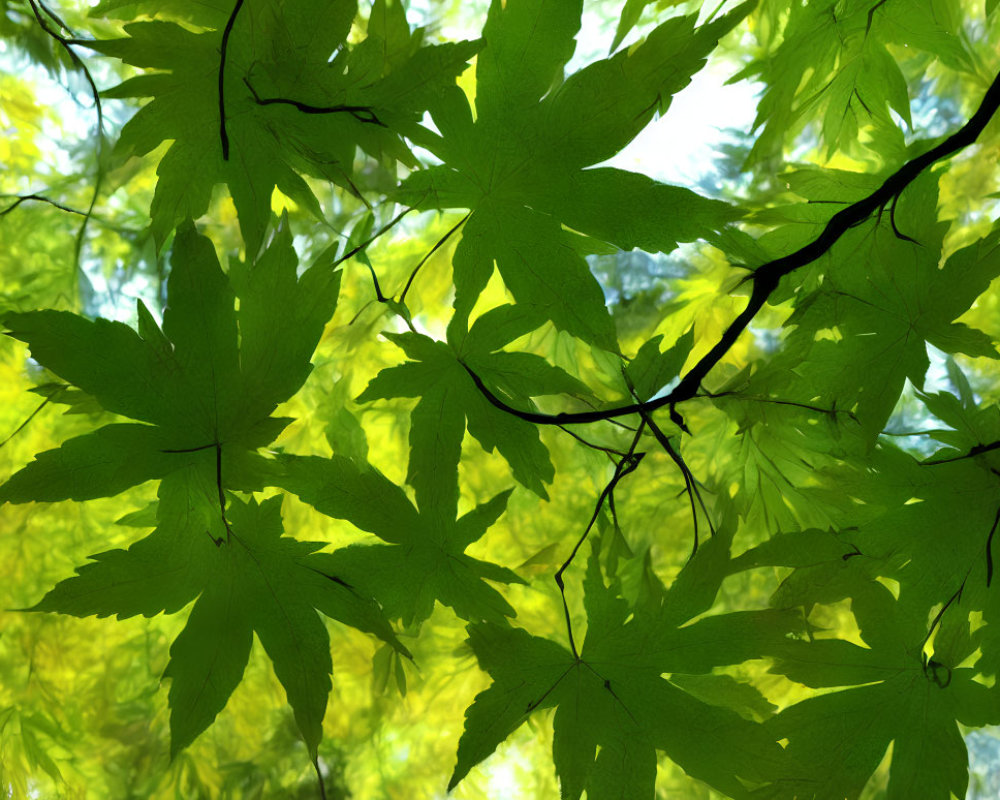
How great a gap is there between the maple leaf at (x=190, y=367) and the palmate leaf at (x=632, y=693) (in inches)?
7.9

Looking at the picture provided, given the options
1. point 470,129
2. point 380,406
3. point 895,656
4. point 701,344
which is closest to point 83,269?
point 380,406

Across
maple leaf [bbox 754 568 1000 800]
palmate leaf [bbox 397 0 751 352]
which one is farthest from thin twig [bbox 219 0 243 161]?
maple leaf [bbox 754 568 1000 800]

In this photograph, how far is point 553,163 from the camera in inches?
16.2

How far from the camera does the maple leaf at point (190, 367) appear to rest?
383mm

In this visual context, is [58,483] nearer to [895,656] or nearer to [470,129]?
[470,129]

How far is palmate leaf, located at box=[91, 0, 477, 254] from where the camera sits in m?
0.41

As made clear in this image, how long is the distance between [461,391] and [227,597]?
19 centimetres

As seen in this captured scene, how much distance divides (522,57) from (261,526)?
1.03 feet

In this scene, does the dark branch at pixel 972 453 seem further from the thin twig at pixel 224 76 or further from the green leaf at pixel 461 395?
the thin twig at pixel 224 76

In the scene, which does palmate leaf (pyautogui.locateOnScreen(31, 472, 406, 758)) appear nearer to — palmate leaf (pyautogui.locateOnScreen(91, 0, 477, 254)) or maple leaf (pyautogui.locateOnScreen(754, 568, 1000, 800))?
palmate leaf (pyautogui.locateOnScreen(91, 0, 477, 254))

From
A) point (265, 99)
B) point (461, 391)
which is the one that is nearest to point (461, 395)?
point (461, 391)

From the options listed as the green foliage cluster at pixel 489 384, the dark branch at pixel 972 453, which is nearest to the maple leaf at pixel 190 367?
the green foliage cluster at pixel 489 384

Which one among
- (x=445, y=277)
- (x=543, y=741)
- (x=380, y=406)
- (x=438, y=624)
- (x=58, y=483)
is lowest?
(x=543, y=741)

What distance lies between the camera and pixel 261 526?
1.39ft
